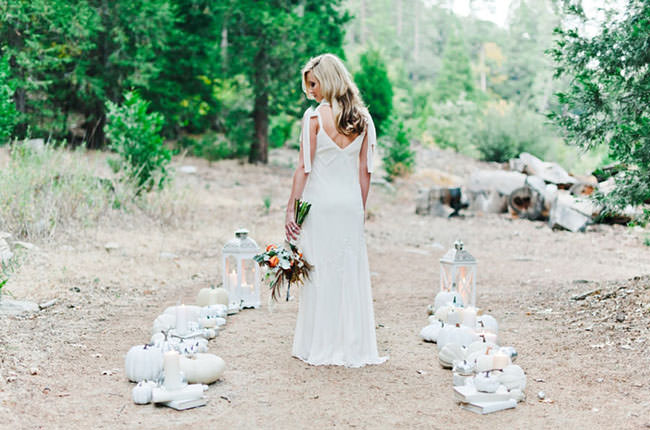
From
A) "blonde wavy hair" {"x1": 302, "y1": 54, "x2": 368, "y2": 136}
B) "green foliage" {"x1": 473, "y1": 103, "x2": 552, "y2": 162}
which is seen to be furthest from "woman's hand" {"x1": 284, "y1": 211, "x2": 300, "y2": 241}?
"green foliage" {"x1": 473, "y1": 103, "x2": 552, "y2": 162}

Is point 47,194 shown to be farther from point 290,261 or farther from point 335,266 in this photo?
point 335,266

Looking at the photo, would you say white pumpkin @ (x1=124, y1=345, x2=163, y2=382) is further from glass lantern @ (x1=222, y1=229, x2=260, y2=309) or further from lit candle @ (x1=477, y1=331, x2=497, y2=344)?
lit candle @ (x1=477, y1=331, x2=497, y2=344)

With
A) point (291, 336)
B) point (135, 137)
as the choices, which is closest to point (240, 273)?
point (291, 336)

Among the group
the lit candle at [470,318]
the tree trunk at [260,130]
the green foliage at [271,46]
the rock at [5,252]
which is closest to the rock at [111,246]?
the rock at [5,252]

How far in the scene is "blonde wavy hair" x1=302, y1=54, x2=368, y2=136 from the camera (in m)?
4.23

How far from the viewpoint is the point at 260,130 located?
1847 cm

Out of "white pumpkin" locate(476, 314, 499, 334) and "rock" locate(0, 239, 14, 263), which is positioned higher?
"rock" locate(0, 239, 14, 263)

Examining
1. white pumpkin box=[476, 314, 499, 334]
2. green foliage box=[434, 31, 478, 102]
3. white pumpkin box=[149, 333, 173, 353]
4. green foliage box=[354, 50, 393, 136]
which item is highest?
green foliage box=[434, 31, 478, 102]

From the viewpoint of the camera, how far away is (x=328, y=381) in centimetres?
400

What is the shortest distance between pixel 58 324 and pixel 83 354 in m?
0.82

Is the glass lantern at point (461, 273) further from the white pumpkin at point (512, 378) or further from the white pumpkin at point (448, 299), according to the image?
the white pumpkin at point (512, 378)

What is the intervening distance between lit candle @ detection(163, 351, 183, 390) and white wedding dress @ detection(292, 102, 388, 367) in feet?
3.55

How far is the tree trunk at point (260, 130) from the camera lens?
18172mm

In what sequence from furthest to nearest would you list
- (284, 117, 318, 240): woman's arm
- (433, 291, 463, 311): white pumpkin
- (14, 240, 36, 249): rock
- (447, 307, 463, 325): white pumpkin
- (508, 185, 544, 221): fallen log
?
(508, 185, 544, 221): fallen log → (14, 240, 36, 249): rock → (433, 291, 463, 311): white pumpkin → (447, 307, 463, 325): white pumpkin → (284, 117, 318, 240): woman's arm
